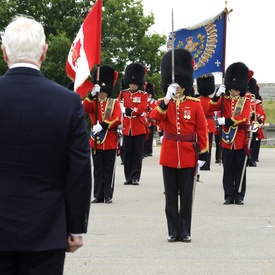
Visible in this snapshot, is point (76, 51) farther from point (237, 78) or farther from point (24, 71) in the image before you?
point (24, 71)

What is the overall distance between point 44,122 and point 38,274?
28.2 inches

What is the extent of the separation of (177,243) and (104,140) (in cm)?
431

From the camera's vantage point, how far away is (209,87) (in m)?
21.4

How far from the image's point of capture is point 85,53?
13.3 meters

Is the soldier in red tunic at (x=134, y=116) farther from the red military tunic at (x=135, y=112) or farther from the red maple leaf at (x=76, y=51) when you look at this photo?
the red maple leaf at (x=76, y=51)

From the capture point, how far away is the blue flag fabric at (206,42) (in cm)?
1455

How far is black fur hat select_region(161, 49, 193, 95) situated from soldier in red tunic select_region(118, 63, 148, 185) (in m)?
6.92

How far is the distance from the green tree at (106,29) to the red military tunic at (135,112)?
31.6 m

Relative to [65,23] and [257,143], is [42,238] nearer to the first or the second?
[257,143]

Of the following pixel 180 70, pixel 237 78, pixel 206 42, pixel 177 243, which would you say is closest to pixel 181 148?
pixel 180 70

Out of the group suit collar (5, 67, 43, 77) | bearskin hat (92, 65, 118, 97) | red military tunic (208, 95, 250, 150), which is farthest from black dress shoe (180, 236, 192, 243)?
suit collar (5, 67, 43, 77)

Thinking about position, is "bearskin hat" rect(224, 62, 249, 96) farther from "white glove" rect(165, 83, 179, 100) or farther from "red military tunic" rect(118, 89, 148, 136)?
"white glove" rect(165, 83, 179, 100)

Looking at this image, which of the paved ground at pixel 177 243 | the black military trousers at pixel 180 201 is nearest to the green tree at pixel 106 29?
the paved ground at pixel 177 243

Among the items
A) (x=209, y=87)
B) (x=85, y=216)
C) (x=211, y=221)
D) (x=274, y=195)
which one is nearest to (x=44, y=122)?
(x=85, y=216)
